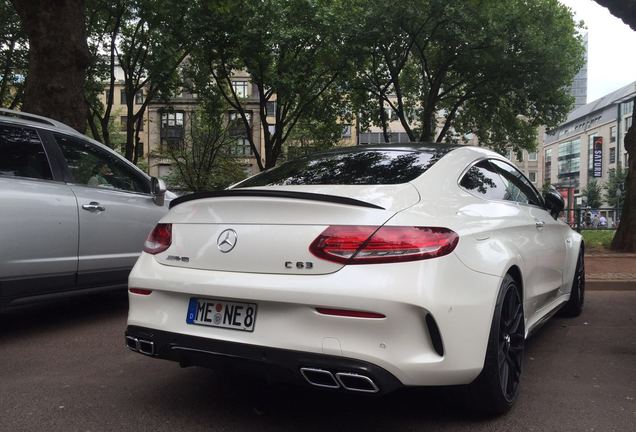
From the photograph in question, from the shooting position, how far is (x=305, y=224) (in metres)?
2.65

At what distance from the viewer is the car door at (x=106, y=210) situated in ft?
16.3

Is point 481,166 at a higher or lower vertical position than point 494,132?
lower

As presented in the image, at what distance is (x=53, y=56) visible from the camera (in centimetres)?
834

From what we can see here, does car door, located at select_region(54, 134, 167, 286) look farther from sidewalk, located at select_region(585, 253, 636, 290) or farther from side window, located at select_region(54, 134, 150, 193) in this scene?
sidewalk, located at select_region(585, 253, 636, 290)

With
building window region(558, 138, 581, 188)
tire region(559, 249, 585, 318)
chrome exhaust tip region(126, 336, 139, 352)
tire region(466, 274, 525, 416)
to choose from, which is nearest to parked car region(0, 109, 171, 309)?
chrome exhaust tip region(126, 336, 139, 352)

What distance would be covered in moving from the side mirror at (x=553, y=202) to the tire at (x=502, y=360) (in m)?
1.91

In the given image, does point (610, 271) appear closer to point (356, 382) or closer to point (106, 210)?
point (106, 210)

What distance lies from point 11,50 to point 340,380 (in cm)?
2092

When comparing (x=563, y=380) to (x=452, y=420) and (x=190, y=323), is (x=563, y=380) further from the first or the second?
(x=190, y=323)

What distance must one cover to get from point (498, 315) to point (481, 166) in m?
1.20

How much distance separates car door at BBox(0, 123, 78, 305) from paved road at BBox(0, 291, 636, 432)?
51 centimetres

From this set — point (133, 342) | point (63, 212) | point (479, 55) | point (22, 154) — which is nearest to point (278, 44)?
point (479, 55)

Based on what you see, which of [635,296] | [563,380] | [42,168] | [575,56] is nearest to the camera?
[563,380]

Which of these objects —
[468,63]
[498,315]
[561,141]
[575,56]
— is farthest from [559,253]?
[561,141]
